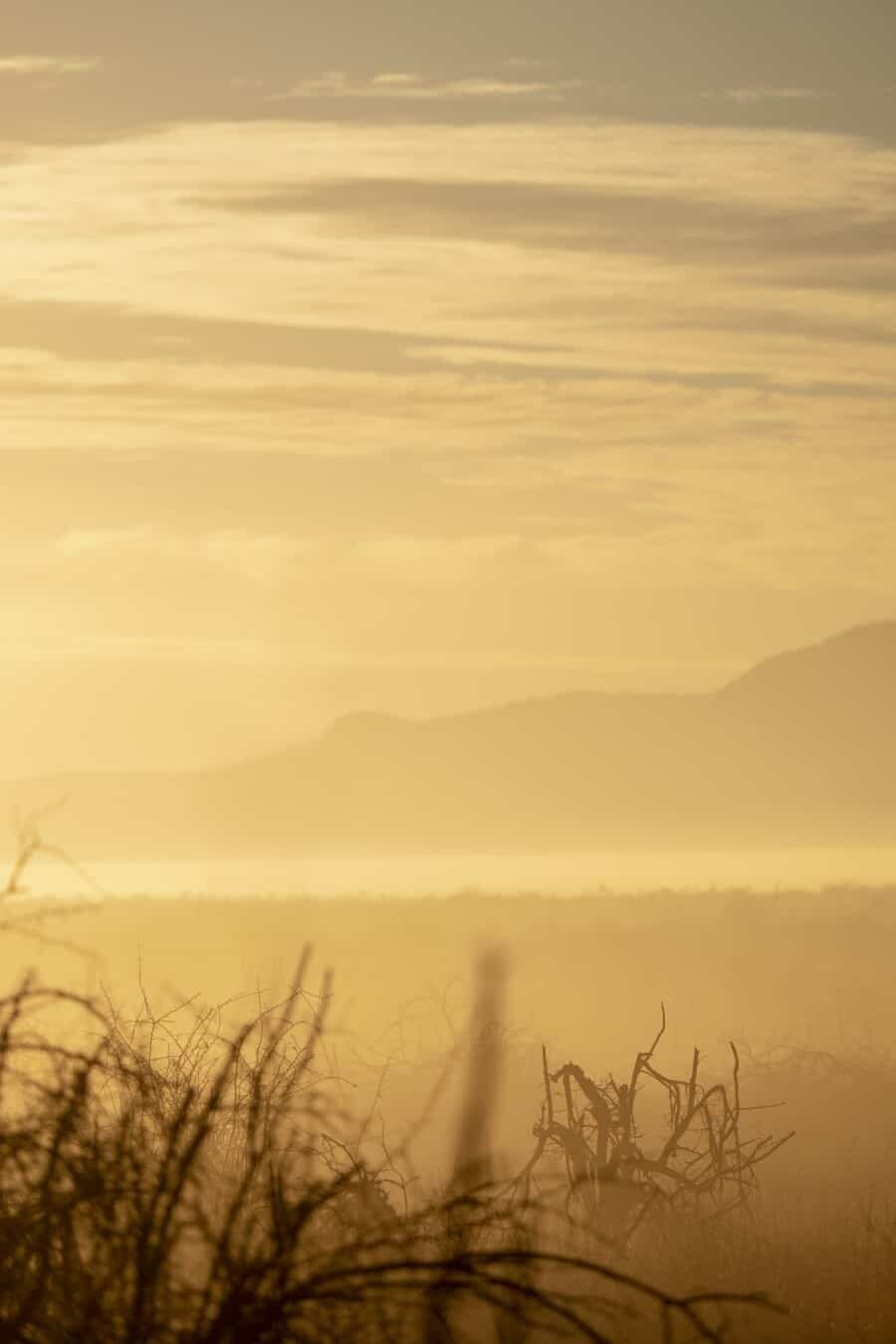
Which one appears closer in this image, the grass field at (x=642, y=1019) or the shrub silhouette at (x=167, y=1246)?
the shrub silhouette at (x=167, y=1246)

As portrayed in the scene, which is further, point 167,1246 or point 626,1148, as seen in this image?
point 626,1148

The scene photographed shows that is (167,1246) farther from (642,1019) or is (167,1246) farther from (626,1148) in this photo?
(642,1019)

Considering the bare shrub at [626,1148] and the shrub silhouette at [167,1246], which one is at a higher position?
the bare shrub at [626,1148]

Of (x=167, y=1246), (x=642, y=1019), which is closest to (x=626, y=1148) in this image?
(x=167, y=1246)

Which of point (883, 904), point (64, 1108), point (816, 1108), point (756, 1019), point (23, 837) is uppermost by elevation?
point (883, 904)

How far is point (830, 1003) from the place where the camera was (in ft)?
301

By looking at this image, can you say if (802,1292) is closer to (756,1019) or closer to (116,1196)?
(116,1196)

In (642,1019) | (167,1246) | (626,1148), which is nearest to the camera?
(167,1246)

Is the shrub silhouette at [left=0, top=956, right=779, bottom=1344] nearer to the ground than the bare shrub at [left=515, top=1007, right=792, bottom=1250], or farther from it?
nearer to the ground

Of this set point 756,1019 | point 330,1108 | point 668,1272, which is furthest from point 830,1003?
point 330,1108

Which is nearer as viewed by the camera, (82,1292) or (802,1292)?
(82,1292)

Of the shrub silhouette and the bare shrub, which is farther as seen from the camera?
the bare shrub

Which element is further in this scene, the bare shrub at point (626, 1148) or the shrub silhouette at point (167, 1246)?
the bare shrub at point (626, 1148)

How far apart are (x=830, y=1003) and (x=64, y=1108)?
86728 millimetres
